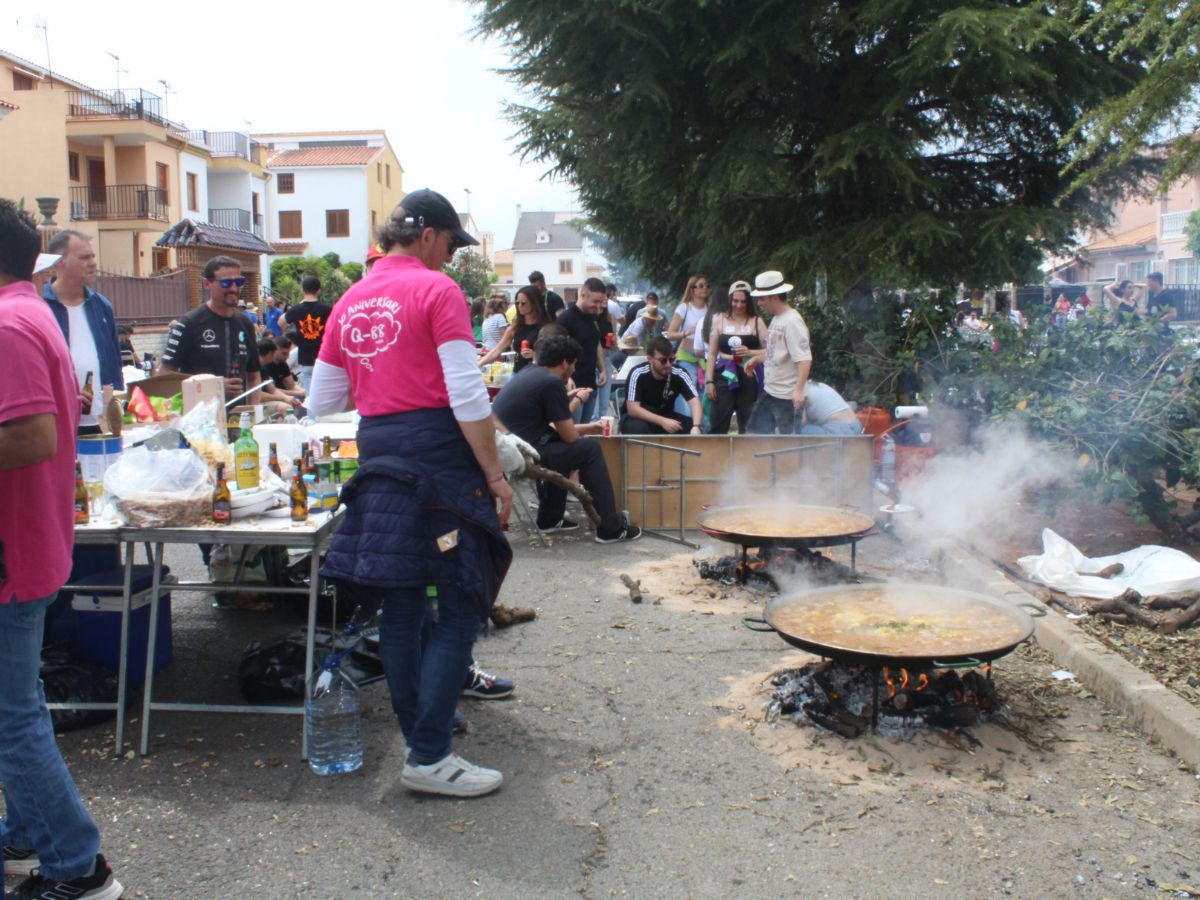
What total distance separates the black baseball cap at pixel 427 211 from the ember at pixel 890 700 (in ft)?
7.59

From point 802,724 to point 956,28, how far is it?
728 cm

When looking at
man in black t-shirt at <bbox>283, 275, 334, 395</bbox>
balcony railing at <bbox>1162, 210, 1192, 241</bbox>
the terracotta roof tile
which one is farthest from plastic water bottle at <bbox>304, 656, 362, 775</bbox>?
the terracotta roof tile

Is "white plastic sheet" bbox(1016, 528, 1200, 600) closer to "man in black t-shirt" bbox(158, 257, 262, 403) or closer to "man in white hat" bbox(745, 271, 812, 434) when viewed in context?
"man in white hat" bbox(745, 271, 812, 434)

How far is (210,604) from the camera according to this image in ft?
20.2

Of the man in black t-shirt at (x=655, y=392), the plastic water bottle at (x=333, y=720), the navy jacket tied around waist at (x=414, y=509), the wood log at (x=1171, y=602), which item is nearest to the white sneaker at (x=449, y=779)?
the plastic water bottle at (x=333, y=720)

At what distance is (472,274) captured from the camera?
49.8 m

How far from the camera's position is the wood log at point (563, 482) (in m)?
7.30

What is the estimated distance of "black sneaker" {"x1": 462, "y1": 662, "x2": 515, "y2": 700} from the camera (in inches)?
180

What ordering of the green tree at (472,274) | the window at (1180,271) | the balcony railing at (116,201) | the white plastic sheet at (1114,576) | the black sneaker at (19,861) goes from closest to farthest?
1. the black sneaker at (19,861)
2. the white plastic sheet at (1114,576)
3. the balcony railing at (116,201)
4. the window at (1180,271)
5. the green tree at (472,274)

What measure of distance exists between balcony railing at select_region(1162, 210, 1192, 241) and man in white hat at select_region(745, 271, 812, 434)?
141ft

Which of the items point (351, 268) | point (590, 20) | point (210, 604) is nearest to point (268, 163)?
point (351, 268)

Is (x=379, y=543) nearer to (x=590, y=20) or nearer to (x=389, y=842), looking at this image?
(x=389, y=842)

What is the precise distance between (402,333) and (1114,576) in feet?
15.9

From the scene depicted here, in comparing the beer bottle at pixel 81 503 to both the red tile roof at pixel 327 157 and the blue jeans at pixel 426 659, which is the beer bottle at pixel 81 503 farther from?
the red tile roof at pixel 327 157
